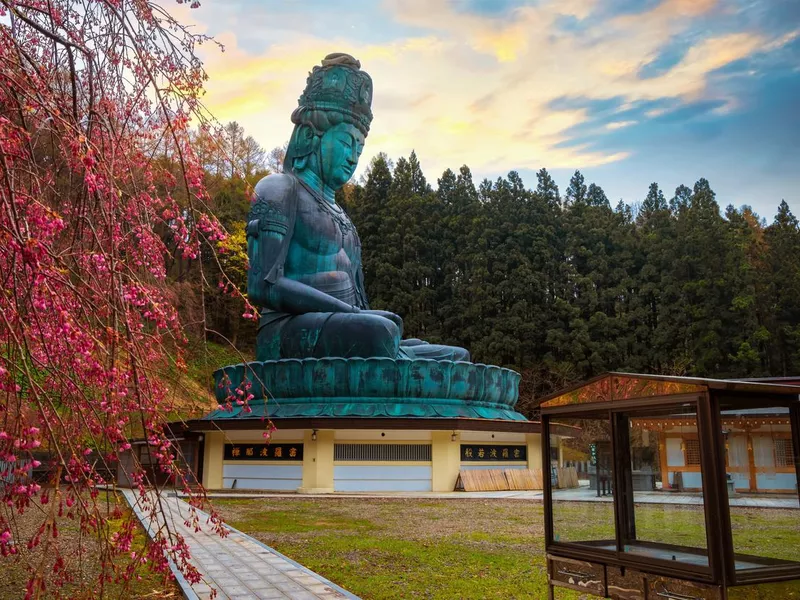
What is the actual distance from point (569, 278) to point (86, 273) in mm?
27043

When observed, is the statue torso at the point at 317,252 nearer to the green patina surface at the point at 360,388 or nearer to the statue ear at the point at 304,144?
the statue ear at the point at 304,144

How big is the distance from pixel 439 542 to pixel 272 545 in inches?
61.0

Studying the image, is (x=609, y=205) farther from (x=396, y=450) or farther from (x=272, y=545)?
(x=272, y=545)

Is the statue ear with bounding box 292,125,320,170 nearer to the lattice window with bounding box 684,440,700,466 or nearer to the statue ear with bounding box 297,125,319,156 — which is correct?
the statue ear with bounding box 297,125,319,156

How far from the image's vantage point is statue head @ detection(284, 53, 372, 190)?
1541 cm

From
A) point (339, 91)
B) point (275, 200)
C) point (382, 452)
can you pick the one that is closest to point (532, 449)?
point (382, 452)

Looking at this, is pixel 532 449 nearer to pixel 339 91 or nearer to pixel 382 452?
pixel 382 452

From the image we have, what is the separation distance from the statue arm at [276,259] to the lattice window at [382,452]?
2.72 meters

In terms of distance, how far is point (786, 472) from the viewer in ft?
11.8

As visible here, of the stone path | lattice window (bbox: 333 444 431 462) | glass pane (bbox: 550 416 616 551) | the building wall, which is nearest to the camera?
glass pane (bbox: 550 416 616 551)

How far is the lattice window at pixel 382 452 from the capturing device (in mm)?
13578

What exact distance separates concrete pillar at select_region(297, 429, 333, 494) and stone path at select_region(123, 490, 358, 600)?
21.6 ft

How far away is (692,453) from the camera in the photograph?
140 inches

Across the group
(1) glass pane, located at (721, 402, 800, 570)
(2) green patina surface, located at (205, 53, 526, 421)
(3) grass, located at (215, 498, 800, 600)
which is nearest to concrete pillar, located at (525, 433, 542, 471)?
(2) green patina surface, located at (205, 53, 526, 421)
